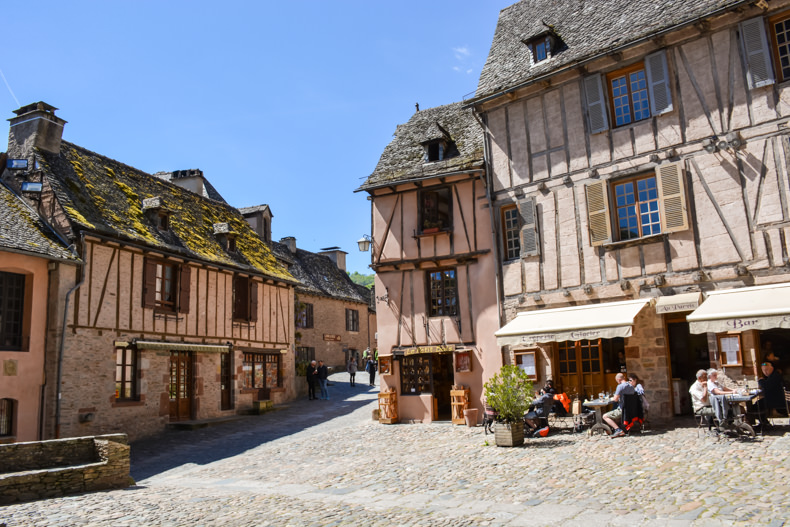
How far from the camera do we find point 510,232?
14719 millimetres

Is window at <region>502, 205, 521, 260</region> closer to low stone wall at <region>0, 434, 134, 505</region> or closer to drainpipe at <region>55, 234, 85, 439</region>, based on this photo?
low stone wall at <region>0, 434, 134, 505</region>

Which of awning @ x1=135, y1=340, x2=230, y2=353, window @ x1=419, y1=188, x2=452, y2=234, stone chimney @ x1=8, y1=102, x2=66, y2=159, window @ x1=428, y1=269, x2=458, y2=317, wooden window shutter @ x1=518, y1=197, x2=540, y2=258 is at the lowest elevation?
awning @ x1=135, y1=340, x2=230, y2=353

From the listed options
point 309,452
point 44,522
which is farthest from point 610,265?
point 44,522

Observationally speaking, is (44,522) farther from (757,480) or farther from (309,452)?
(757,480)

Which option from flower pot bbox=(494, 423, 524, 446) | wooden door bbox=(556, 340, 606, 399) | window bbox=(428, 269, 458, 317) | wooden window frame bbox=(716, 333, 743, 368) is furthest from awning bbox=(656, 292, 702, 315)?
window bbox=(428, 269, 458, 317)

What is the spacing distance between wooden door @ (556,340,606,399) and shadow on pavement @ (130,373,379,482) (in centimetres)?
667

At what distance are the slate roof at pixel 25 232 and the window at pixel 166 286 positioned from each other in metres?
2.29

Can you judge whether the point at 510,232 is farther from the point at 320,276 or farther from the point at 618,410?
the point at 320,276

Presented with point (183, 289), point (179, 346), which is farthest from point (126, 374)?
point (183, 289)

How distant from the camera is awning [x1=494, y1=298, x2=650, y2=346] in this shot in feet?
36.8

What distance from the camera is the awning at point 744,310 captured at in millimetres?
9523

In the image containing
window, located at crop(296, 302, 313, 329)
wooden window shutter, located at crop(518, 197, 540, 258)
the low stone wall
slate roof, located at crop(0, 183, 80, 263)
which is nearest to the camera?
the low stone wall

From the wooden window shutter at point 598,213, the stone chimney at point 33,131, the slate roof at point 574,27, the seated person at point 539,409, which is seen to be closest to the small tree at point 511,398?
the seated person at point 539,409

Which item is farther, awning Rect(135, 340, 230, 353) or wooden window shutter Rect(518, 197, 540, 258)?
awning Rect(135, 340, 230, 353)
